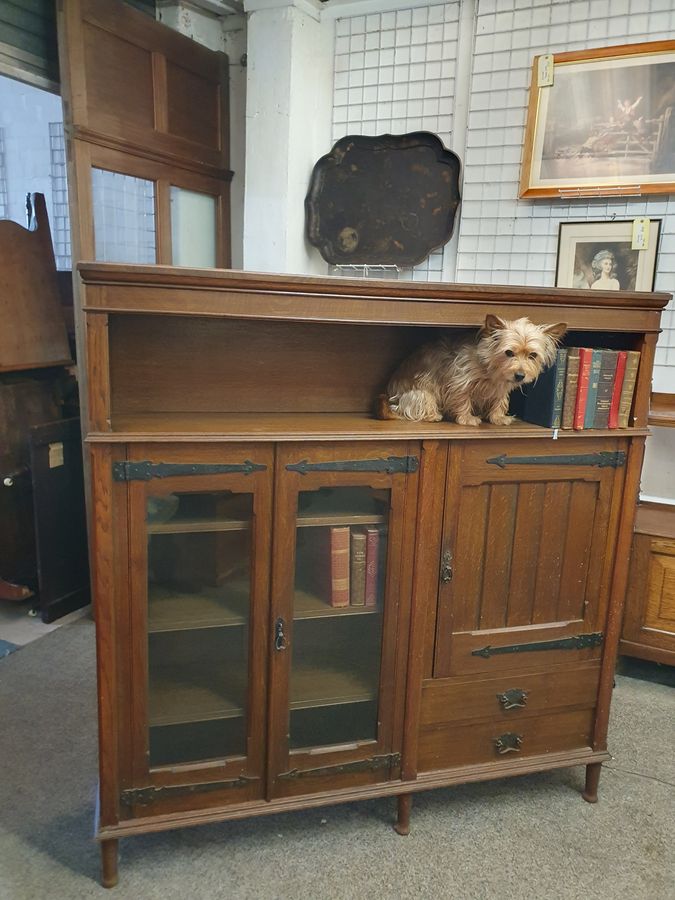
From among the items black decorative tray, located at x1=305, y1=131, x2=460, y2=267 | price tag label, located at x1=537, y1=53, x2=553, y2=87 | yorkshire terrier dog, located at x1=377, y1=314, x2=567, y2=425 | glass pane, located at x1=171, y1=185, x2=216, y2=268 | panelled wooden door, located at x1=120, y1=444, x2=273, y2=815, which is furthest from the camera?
glass pane, located at x1=171, y1=185, x2=216, y2=268

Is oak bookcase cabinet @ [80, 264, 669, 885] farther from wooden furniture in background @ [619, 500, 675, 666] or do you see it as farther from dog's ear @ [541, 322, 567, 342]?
wooden furniture in background @ [619, 500, 675, 666]

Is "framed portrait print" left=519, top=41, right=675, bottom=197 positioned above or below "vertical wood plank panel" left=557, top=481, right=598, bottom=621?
above

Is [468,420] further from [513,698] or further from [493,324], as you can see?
[513,698]

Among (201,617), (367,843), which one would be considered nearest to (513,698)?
(367,843)

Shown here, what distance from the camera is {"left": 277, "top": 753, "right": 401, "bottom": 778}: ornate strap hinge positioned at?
172cm

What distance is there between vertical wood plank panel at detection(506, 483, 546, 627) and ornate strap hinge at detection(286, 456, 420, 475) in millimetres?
326

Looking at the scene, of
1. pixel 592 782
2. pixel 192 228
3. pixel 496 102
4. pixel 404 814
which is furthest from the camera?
pixel 192 228

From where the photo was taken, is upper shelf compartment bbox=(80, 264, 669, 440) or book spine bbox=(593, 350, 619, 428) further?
book spine bbox=(593, 350, 619, 428)

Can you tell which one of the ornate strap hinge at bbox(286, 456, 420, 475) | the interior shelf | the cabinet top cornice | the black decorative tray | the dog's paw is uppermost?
the black decorative tray

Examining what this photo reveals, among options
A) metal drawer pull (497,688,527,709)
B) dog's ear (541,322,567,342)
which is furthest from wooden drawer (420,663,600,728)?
dog's ear (541,322,567,342)

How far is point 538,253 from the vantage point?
8.85ft

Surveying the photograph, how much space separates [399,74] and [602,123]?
85cm

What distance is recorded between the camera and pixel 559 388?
67.9 inches

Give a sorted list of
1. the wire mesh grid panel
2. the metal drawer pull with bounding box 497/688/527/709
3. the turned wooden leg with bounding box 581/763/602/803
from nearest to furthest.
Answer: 1. the metal drawer pull with bounding box 497/688/527/709
2. the turned wooden leg with bounding box 581/763/602/803
3. the wire mesh grid panel
